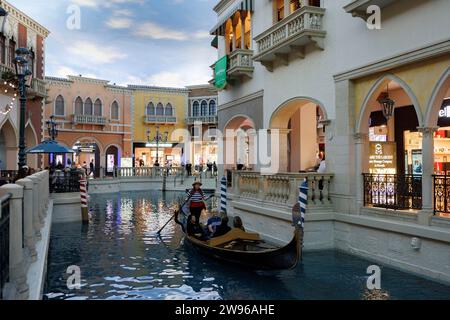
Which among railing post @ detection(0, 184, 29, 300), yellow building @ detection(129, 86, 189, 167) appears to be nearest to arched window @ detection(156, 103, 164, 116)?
yellow building @ detection(129, 86, 189, 167)

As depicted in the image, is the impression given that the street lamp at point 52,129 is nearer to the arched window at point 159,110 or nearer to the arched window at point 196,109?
the arched window at point 159,110

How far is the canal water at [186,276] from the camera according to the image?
6.09 meters

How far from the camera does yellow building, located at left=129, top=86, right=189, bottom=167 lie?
32875 millimetres

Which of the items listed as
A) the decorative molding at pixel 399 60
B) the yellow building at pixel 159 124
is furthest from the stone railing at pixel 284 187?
the yellow building at pixel 159 124

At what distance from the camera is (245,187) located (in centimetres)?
1145

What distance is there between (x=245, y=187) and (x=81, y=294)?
6.03m

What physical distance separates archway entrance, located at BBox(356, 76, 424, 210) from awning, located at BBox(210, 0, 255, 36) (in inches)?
179

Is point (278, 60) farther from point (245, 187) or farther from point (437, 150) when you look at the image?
point (437, 150)

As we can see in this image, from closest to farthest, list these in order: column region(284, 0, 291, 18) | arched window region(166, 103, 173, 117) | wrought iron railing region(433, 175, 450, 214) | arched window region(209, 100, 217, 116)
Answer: wrought iron railing region(433, 175, 450, 214) < column region(284, 0, 291, 18) < arched window region(166, 103, 173, 117) < arched window region(209, 100, 217, 116)

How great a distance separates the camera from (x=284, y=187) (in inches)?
372

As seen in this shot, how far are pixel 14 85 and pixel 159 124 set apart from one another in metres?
18.2

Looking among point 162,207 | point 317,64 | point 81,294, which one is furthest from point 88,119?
point 81,294

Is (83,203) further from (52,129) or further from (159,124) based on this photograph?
(159,124)

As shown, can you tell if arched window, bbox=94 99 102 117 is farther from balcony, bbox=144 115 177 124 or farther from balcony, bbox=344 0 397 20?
balcony, bbox=344 0 397 20
